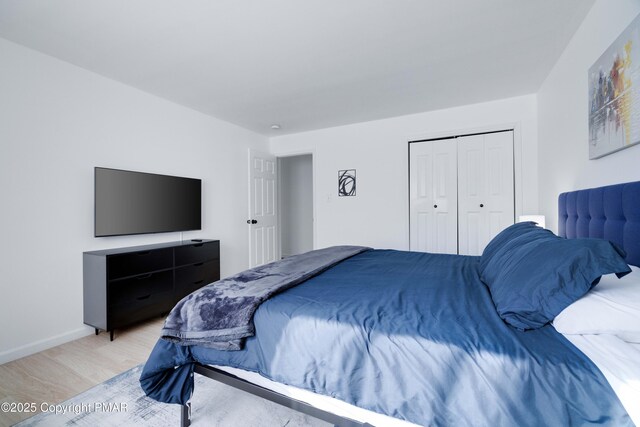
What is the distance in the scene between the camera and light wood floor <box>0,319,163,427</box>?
1771 mm

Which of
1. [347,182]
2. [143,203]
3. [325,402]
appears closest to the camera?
[325,402]

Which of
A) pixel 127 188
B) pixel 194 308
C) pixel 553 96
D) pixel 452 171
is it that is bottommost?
pixel 194 308

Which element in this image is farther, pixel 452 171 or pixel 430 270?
pixel 452 171

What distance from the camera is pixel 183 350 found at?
1411 mm

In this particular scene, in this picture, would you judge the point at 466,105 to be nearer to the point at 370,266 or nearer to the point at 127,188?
the point at 370,266

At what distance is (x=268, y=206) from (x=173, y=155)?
1710 millimetres

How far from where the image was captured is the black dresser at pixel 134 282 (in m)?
2.46

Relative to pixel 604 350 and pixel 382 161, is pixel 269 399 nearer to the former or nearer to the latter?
pixel 604 350

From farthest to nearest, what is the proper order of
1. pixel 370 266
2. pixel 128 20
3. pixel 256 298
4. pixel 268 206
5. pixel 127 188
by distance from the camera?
pixel 268 206 → pixel 127 188 → pixel 370 266 → pixel 128 20 → pixel 256 298

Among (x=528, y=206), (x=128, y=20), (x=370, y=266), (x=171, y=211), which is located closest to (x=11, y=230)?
(x=171, y=211)

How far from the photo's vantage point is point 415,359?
0.99 metres

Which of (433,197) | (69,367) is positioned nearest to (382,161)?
(433,197)

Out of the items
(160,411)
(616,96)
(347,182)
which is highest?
(616,96)

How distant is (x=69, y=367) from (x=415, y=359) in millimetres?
2528
